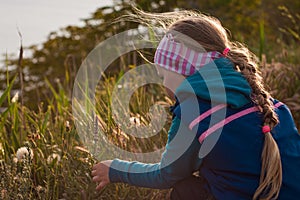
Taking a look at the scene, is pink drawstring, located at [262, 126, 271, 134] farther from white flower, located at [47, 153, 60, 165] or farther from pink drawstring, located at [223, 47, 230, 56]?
white flower, located at [47, 153, 60, 165]

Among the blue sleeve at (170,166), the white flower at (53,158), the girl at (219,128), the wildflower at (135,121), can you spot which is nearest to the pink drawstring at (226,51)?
the girl at (219,128)

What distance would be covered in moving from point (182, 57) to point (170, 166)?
0.47 m

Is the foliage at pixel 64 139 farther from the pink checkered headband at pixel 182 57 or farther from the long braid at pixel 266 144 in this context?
the long braid at pixel 266 144

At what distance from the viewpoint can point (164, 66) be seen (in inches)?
103

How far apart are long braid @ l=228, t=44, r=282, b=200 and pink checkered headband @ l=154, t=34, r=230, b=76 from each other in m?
0.11

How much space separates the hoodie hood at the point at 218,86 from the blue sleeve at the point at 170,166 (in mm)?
141

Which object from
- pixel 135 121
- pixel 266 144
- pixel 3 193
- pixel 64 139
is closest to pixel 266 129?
pixel 266 144

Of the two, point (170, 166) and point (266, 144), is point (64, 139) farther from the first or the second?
point (266, 144)

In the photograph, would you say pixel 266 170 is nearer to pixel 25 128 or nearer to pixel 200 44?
pixel 200 44

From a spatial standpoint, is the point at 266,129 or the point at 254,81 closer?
the point at 266,129

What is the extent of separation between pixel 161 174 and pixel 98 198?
696mm

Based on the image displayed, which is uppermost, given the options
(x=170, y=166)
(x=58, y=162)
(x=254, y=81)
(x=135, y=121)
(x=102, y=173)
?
(x=254, y=81)

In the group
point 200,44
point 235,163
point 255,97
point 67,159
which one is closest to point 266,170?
point 235,163

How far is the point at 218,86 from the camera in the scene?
2430 millimetres
